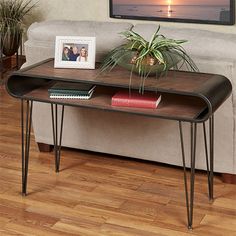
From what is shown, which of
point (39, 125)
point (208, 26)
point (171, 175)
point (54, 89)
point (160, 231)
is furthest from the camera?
point (208, 26)

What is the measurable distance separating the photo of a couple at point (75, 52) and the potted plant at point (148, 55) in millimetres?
129

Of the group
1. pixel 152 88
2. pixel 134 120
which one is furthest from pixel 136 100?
pixel 134 120

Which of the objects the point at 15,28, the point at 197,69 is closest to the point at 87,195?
the point at 197,69

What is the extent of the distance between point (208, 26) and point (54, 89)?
8.94 ft

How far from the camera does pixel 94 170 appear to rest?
337 centimetres

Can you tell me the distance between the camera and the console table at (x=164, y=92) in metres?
2.63

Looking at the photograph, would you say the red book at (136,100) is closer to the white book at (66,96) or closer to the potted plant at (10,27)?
the white book at (66,96)

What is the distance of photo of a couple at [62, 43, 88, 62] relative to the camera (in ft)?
9.80

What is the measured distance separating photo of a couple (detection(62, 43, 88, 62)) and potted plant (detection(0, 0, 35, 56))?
7.76ft

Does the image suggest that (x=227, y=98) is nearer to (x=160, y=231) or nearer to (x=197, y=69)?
(x=197, y=69)

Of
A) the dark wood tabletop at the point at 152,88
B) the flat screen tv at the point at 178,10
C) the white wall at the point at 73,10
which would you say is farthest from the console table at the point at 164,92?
the white wall at the point at 73,10

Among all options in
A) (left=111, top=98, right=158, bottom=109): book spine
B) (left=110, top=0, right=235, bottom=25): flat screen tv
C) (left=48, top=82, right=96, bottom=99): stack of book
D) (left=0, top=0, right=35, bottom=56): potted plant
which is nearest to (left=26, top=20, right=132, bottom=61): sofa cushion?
(left=48, top=82, right=96, bottom=99): stack of book

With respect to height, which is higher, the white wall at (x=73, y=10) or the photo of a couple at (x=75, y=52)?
the white wall at (x=73, y=10)

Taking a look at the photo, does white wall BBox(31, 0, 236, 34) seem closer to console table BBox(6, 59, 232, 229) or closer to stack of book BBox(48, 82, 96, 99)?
console table BBox(6, 59, 232, 229)
